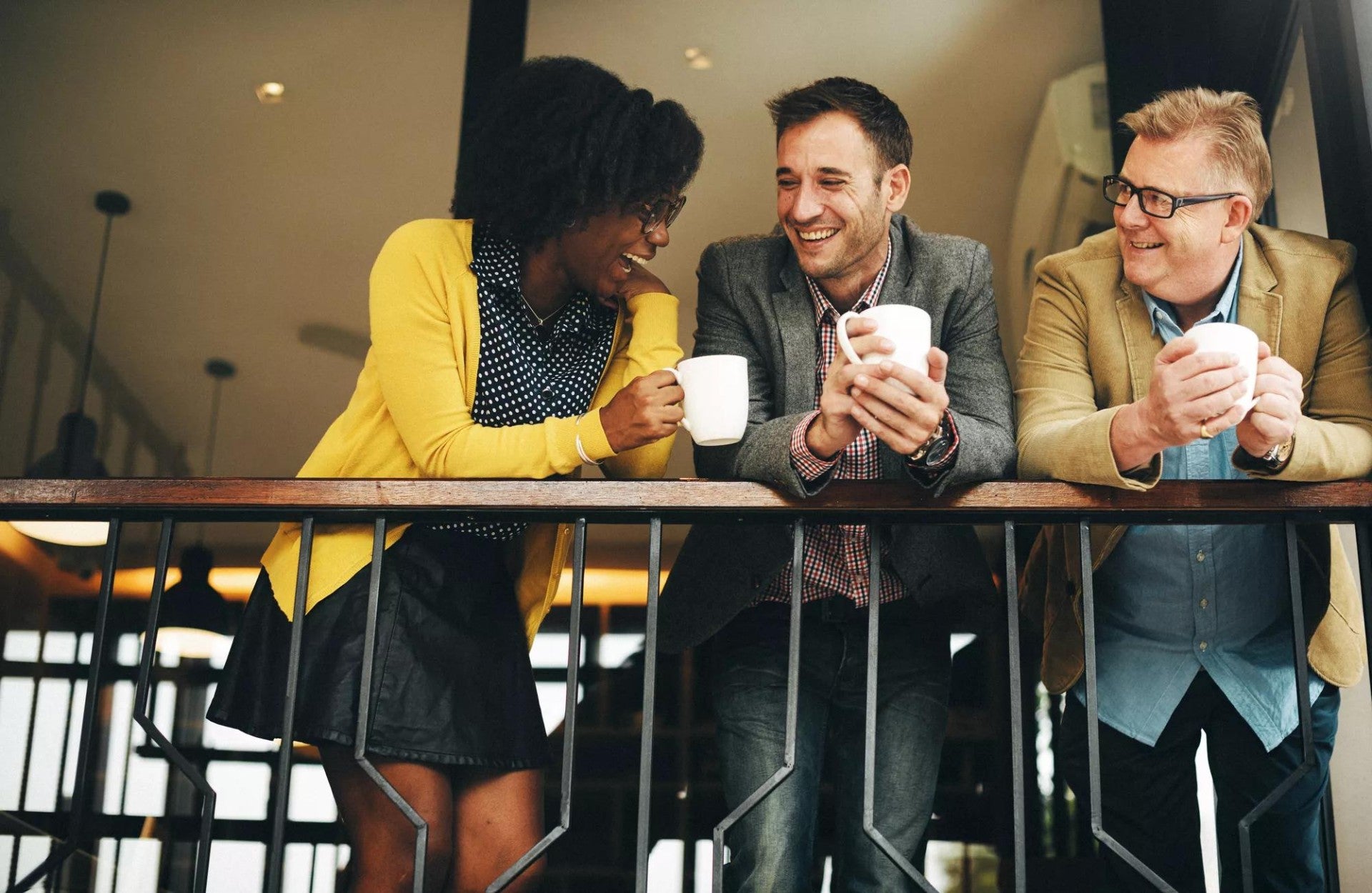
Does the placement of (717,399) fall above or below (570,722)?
above

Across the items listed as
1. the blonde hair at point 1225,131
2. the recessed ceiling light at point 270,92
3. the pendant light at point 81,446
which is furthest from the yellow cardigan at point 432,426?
the pendant light at point 81,446

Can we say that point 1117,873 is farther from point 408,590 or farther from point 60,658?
point 60,658

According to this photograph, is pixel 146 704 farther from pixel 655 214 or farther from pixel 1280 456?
pixel 1280 456

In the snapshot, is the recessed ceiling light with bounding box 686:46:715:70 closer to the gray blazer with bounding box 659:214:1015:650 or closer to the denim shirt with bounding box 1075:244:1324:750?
the gray blazer with bounding box 659:214:1015:650

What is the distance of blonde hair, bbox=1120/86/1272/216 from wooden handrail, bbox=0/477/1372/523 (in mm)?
539

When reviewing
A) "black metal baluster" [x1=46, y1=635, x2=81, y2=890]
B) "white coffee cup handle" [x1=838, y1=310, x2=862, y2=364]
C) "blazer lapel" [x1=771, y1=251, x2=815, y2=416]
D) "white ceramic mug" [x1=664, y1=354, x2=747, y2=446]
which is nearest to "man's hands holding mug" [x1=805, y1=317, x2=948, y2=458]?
"white coffee cup handle" [x1=838, y1=310, x2=862, y2=364]

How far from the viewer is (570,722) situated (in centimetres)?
161

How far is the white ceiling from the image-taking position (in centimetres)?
404

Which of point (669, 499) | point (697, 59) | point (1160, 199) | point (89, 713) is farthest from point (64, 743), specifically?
point (1160, 199)

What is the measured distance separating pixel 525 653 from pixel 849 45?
282 cm

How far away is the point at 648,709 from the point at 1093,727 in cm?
56

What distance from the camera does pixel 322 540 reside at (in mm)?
1771

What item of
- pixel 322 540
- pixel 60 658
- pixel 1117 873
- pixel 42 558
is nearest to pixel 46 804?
pixel 60 658

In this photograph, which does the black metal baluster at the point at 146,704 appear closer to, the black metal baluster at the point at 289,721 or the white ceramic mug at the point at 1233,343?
the black metal baluster at the point at 289,721
